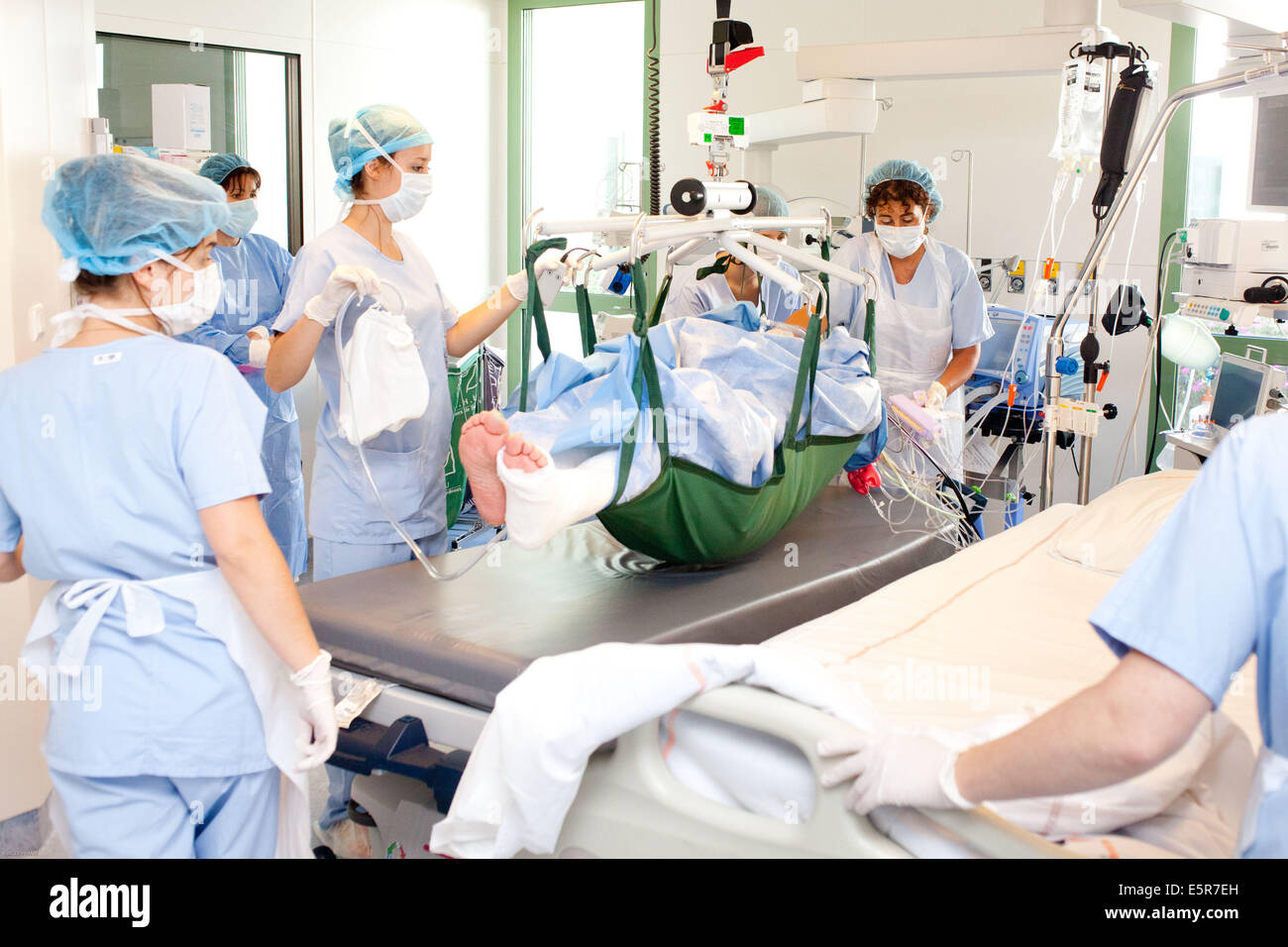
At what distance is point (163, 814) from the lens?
1500 millimetres

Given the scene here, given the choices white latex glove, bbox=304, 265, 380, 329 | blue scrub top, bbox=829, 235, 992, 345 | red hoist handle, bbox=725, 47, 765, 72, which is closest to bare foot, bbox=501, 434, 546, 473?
white latex glove, bbox=304, 265, 380, 329

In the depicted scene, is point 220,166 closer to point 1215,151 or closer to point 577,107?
point 577,107

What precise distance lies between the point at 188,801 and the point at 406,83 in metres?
4.45

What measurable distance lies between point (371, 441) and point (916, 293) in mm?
1699

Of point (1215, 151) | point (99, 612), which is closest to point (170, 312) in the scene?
point (99, 612)

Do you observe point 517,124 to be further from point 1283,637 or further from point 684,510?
point 1283,637

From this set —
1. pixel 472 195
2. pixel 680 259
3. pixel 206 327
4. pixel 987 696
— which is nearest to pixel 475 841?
pixel 987 696

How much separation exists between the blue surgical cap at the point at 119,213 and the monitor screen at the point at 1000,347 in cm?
334

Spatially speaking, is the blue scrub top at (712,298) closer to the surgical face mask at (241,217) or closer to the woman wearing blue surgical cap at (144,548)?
the surgical face mask at (241,217)

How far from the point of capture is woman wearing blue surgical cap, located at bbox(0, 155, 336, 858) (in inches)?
57.1

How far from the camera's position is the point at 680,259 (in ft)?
8.55

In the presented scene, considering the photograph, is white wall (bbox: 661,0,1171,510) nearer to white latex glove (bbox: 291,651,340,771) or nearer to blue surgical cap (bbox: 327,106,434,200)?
blue surgical cap (bbox: 327,106,434,200)

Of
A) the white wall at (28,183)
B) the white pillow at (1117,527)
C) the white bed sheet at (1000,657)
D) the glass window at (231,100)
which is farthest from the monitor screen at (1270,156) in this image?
the glass window at (231,100)

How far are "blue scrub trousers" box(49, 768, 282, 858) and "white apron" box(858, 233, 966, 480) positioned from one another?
220 centimetres
